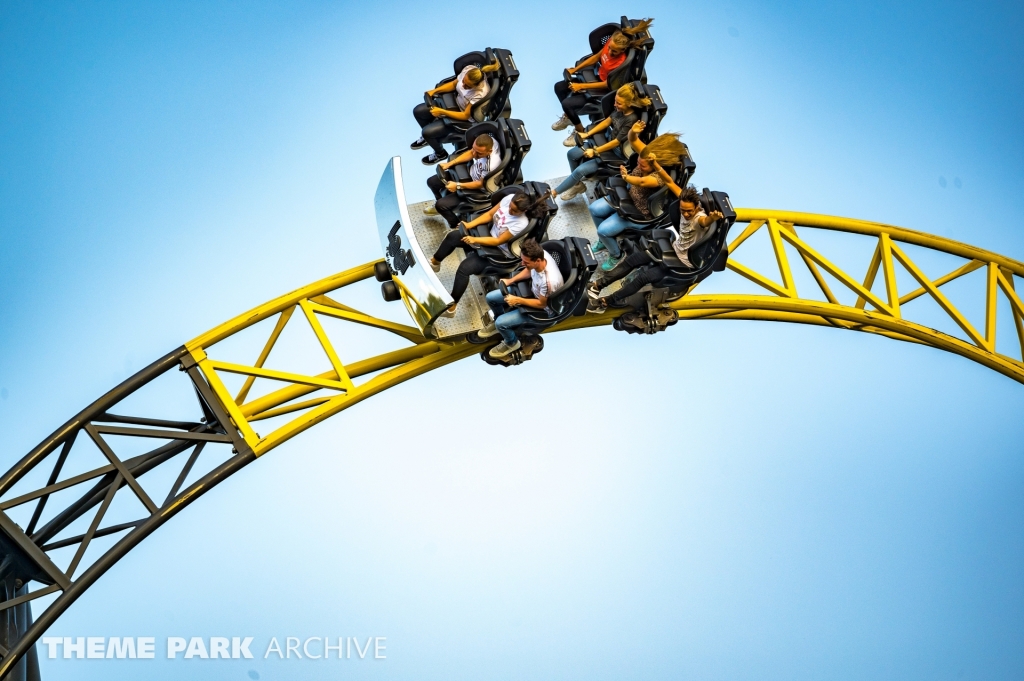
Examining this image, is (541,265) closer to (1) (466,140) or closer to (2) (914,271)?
(1) (466,140)

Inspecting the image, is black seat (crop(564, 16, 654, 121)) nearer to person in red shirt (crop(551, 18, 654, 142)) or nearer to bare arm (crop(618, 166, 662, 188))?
person in red shirt (crop(551, 18, 654, 142))

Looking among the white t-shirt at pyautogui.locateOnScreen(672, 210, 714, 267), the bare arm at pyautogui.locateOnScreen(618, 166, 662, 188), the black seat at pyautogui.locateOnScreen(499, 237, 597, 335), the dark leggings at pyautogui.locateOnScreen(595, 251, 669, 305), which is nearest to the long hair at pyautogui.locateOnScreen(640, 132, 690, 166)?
the bare arm at pyautogui.locateOnScreen(618, 166, 662, 188)

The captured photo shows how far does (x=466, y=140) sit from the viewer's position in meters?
11.5

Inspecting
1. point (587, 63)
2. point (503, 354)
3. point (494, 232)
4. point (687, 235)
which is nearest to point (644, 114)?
point (587, 63)

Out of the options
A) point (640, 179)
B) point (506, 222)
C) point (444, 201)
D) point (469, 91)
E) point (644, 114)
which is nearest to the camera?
point (506, 222)

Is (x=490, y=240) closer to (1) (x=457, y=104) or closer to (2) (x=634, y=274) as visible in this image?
(2) (x=634, y=274)

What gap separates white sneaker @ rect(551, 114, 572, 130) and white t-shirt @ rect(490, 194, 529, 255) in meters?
1.68

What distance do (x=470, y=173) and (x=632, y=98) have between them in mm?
1266

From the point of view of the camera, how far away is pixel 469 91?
38.3 feet

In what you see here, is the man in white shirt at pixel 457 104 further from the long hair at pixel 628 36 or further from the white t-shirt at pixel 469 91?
the long hair at pixel 628 36

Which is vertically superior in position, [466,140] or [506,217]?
[466,140]

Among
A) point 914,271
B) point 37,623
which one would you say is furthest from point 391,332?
point 914,271

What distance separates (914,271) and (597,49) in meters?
3.14

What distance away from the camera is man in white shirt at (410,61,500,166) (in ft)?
38.1
